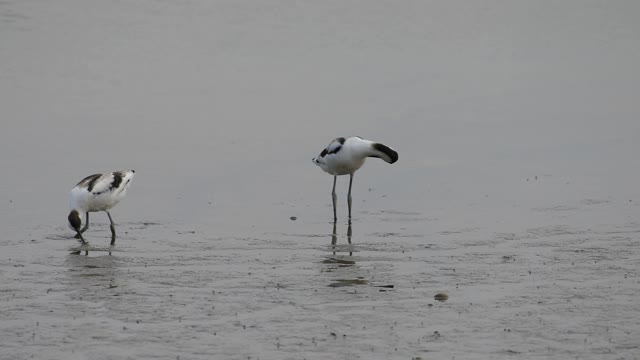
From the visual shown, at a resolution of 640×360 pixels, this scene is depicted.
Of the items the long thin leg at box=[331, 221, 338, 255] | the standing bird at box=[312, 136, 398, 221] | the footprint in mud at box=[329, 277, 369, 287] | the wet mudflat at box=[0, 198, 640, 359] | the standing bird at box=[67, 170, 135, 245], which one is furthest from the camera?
the standing bird at box=[312, 136, 398, 221]

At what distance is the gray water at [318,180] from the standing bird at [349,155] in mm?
452

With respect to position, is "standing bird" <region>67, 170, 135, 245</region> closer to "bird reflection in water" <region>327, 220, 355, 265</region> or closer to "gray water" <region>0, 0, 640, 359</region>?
"gray water" <region>0, 0, 640, 359</region>

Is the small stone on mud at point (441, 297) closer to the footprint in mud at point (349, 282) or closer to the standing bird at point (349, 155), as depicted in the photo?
the footprint in mud at point (349, 282)

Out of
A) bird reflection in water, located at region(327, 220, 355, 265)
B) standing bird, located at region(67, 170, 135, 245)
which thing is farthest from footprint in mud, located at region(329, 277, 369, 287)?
standing bird, located at region(67, 170, 135, 245)

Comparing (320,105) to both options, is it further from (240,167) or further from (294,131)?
(240,167)

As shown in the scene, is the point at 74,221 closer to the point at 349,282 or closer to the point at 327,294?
the point at 349,282

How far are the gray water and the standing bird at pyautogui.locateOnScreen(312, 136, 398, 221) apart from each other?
1.48 feet

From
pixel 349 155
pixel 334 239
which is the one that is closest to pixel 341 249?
pixel 334 239

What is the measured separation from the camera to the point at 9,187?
17.2 metres

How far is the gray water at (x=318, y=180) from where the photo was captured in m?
10.6

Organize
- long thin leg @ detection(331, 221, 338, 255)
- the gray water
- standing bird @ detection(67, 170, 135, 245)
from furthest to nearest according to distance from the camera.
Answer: standing bird @ detection(67, 170, 135, 245)
long thin leg @ detection(331, 221, 338, 255)
the gray water

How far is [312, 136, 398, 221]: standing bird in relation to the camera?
54.2 ft

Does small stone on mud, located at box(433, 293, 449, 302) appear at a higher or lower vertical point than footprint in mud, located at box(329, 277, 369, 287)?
lower

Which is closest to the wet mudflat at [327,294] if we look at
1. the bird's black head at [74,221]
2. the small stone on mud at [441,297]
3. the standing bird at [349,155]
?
the small stone on mud at [441,297]
